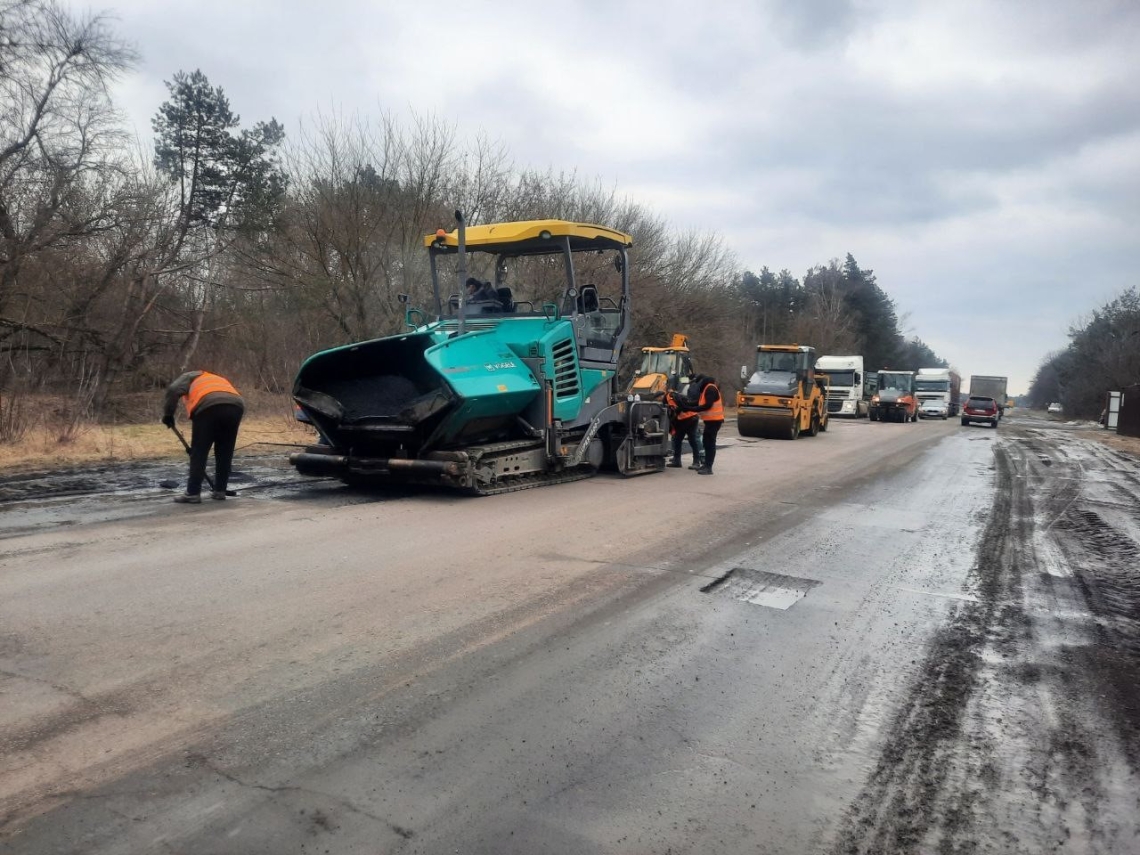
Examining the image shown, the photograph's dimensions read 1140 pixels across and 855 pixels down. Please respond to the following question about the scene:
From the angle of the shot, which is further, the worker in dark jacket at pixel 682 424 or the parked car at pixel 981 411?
the parked car at pixel 981 411

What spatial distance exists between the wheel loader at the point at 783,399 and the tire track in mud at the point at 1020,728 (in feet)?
44.7

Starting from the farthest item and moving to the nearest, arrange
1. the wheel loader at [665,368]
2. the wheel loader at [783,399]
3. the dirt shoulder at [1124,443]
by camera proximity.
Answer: the dirt shoulder at [1124,443] → the wheel loader at [665,368] → the wheel loader at [783,399]

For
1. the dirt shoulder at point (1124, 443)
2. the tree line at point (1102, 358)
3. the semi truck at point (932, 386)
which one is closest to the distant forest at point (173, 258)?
the dirt shoulder at point (1124, 443)

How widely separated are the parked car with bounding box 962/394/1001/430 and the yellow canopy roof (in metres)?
28.4

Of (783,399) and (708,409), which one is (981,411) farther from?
(708,409)

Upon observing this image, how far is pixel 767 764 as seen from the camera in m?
3.06

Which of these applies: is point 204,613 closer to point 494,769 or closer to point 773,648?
point 494,769

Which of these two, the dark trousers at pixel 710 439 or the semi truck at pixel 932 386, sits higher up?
the semi truck at pixel 932 386

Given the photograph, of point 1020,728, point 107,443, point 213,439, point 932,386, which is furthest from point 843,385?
point 1020,728

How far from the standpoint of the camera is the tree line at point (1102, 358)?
49812 millimetres

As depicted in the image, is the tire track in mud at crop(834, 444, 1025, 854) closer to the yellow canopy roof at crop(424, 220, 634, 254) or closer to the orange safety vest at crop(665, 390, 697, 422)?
the yellow canopy roof at crop(424, 220, 634, 254)

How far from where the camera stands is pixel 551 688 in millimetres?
3662

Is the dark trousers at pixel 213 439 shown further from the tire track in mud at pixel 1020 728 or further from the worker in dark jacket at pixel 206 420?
the tire track in mud at pixel 1020 728

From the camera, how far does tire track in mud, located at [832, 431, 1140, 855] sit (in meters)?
2.67
